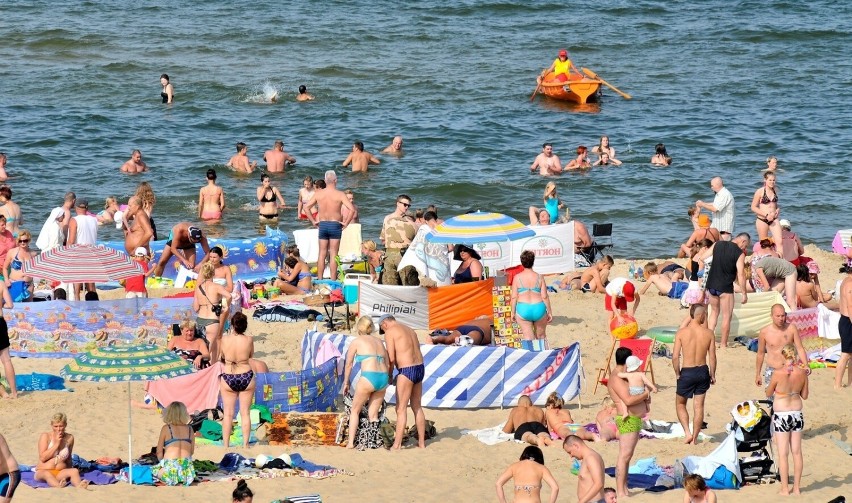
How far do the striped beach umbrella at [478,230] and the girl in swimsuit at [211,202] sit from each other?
6.66 meters

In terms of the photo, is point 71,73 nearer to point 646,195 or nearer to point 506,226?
point 646,195

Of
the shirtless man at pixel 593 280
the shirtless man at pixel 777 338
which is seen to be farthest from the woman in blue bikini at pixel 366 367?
the shirtless man at pixel 593 280

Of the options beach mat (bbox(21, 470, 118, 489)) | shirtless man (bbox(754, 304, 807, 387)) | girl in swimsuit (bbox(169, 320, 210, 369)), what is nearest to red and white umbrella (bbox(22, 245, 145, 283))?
girl in swimsuit (bbox(169, 320, 210, 369))

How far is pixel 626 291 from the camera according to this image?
1418 cm

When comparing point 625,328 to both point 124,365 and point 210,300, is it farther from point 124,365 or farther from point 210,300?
point 124,365

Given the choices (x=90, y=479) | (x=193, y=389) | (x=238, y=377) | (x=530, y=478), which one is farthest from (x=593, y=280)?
(x=90, y=479)

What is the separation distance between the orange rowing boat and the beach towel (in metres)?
19.3

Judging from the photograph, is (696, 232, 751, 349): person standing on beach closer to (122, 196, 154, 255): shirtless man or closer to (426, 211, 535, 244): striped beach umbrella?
(426, 211, 535, 244): striped beach umbrella

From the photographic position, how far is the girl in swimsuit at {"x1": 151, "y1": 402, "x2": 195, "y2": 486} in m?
10.1

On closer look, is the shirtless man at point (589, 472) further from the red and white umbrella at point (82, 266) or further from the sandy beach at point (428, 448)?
the red and white umbrella at point (82, 266)

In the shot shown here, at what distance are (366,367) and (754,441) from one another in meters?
3.33

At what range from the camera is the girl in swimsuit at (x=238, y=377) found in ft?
36.1

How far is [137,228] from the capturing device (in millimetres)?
15906

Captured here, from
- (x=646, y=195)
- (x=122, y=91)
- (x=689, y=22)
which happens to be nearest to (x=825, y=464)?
(x=646, y=195)
